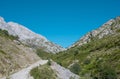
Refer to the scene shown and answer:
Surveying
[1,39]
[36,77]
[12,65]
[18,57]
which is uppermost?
[1,39]

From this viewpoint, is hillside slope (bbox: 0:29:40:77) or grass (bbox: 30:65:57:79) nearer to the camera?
grass (bbox: 30:65:57:79)

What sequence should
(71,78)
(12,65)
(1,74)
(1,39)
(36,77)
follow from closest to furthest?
(36,77) → (71,78) → (1,74) → (12,65) → (1,39)

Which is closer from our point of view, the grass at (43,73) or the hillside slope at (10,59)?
the grass at (43,73)

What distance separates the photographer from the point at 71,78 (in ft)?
204

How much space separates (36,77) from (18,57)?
3594cm

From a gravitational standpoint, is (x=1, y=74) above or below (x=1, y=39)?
below

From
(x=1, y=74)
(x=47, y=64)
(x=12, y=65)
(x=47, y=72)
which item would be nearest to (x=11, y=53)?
(x=12, y=65)

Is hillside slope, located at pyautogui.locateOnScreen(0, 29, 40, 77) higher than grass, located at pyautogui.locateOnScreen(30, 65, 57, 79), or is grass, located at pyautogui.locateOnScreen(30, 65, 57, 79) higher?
hillside slope, located at pyautogui.locateOnScreen(0, 29, 40, 77)

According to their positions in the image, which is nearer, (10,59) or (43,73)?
(43,73)

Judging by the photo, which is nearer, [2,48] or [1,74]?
[1,74]

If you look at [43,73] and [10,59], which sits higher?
[10,59]

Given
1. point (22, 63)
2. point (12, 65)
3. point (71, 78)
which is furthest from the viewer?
point (22, 63)

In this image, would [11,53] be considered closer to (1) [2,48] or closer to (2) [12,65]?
(1) [2,48]

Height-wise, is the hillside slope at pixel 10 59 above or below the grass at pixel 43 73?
above
